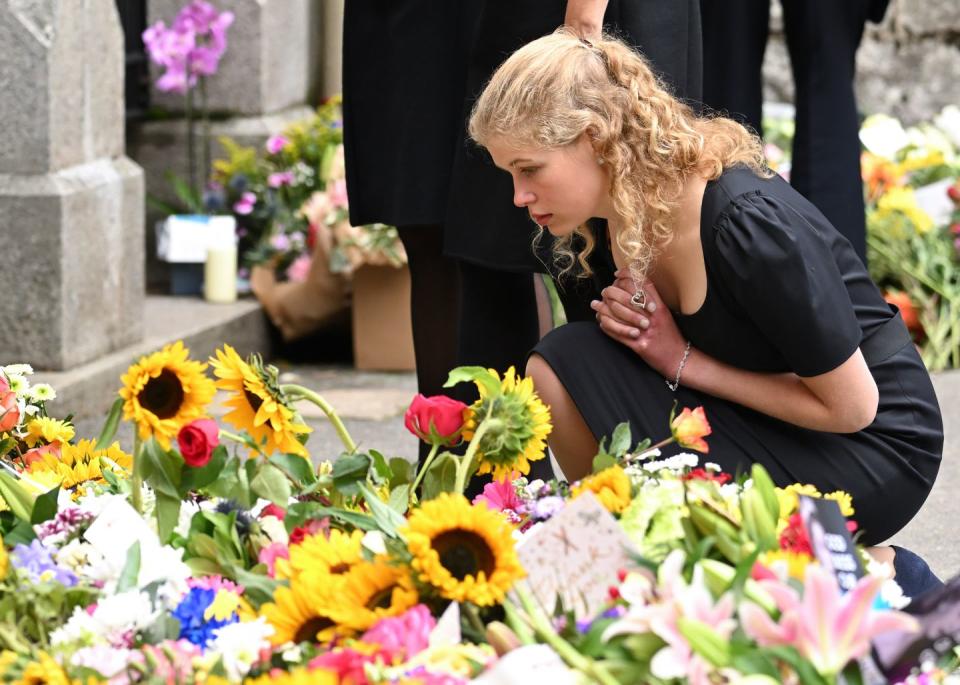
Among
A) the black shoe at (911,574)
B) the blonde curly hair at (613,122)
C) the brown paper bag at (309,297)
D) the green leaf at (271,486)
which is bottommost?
the brown paper bag at (309,297)

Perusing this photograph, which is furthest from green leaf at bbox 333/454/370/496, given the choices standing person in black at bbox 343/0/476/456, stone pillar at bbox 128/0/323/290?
stone pillar at bbox 128/0/323/290

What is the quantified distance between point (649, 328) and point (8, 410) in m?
0.90

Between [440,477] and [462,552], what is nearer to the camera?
[462,552]

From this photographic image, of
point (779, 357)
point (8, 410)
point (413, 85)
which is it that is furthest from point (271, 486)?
point (413, 85)

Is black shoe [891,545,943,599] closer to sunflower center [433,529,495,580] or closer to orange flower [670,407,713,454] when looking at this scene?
orange flower [670,407,713,454]

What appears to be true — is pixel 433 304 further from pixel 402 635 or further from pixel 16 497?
pixel 402 635

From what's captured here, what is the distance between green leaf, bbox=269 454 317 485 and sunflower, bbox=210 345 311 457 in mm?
24

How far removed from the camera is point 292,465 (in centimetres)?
163

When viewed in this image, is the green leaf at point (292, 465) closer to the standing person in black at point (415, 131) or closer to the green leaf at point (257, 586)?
the green leaf at point (257, 586)

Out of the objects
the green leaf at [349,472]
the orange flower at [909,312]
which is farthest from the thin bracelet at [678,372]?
the orange flower at [909,312]

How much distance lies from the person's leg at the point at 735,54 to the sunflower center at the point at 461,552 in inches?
103

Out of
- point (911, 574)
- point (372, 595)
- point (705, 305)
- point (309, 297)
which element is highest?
point (705, 305)

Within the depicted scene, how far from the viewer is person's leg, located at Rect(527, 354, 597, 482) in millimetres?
2227

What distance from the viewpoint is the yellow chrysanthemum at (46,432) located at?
1990 mm
